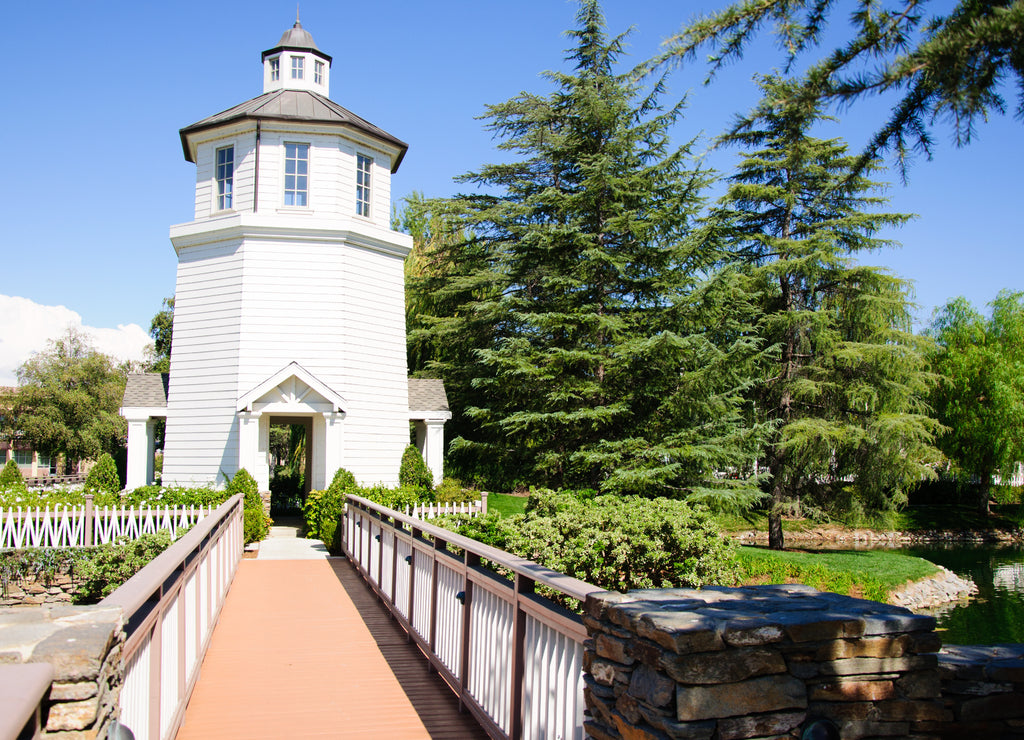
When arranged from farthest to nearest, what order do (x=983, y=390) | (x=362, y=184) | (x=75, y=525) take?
(x=983, y=390)
(x=362, y=184)
(x=75, y=525)

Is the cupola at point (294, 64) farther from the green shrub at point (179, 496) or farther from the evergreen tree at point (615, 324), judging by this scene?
the green shrub at point (179, 496)

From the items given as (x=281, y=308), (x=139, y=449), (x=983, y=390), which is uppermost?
(x=281, y=308)

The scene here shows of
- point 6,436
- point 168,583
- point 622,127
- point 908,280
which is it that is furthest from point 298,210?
point 6,436

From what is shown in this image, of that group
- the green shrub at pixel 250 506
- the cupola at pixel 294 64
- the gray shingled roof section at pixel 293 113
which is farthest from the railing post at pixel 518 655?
the cupola at pixel 294 64

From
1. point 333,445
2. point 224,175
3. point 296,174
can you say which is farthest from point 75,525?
point 296,174

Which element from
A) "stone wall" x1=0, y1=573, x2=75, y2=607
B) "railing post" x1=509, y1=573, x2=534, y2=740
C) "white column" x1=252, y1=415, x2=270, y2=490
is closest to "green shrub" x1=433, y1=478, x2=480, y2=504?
"white column" x1=252, y1=415, x2=270, y2=490

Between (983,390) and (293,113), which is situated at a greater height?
(293,113)

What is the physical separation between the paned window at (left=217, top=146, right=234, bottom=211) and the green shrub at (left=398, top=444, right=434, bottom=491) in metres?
7.86

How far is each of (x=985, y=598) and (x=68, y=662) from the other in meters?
21.7

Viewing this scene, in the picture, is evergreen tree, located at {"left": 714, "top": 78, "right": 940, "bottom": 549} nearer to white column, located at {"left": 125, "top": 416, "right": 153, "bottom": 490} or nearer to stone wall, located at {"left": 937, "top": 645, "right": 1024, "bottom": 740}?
white column, located at {"left": 125, "top": 416, "right": 153, "bottom": 490}

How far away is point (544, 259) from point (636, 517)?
13.3 metres

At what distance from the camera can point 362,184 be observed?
20.0 metres

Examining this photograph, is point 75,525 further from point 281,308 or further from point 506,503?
point 506,503

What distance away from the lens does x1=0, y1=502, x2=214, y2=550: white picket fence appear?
45.0ft
